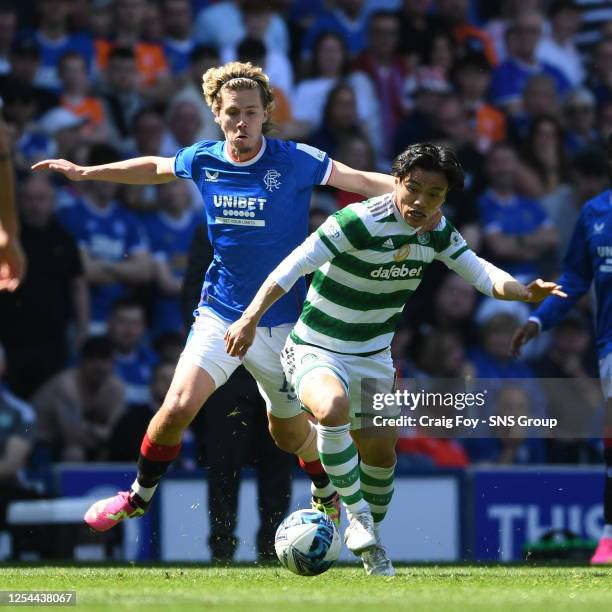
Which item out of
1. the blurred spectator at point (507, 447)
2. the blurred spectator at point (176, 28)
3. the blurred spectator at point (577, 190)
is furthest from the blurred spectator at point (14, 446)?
the blurred spectator at point (577, 190)

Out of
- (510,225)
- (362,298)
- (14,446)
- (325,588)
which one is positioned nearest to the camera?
(325,588)

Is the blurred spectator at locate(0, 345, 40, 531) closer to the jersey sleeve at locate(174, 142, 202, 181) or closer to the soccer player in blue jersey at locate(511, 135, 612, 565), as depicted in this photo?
the jersey sleeve at locate(174, 142, 202, 181)

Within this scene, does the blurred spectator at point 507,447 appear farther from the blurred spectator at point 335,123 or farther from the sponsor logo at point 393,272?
the sponsor logo at point 393,272

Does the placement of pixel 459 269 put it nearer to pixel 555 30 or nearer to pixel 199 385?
pixel 199 385

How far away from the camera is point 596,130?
48.5ft

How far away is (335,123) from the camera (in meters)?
13.4

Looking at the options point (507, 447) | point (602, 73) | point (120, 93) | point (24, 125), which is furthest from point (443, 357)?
point (602, 73)

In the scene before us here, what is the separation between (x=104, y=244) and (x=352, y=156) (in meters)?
2.35

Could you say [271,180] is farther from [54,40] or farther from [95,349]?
[54,40]

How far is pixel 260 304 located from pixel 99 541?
4.20 meters

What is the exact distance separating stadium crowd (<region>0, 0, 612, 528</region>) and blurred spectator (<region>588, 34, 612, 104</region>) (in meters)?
0.03

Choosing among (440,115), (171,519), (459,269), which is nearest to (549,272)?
(440,115)

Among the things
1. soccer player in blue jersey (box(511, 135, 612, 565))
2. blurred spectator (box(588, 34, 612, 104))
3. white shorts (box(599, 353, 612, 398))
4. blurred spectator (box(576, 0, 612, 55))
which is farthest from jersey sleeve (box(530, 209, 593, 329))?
blurred spectator (box(576, 0, 612, 55))

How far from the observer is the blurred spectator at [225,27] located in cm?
1373
